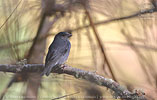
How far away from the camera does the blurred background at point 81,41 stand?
4.11 feet

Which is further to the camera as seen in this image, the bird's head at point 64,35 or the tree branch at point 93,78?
the bird's head at point 64,35

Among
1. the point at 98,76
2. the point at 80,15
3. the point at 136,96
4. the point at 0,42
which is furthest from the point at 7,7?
the point at 136,96

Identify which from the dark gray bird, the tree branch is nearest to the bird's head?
the dark gray bird

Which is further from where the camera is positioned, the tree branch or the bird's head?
the bird's head

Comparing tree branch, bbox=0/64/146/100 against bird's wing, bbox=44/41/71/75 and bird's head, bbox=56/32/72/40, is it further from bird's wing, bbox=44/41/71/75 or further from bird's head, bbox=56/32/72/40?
→ bird's head, bbox=56/32/72/40

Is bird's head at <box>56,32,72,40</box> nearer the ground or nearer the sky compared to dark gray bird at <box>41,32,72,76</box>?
nearer the sky

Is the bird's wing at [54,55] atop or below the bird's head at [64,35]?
below

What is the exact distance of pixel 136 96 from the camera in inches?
46.3

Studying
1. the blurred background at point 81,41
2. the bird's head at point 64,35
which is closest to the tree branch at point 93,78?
the blurred background at point 81,41

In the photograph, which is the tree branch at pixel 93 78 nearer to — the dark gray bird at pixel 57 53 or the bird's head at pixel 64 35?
the dark gray bird at pixel 57 53

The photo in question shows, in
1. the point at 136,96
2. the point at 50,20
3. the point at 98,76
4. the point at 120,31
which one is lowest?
the point at 136,96

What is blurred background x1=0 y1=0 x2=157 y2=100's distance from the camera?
1.25 metres

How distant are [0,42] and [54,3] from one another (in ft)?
1.34

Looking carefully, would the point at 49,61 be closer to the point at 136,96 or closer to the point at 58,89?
the point at 58,89
